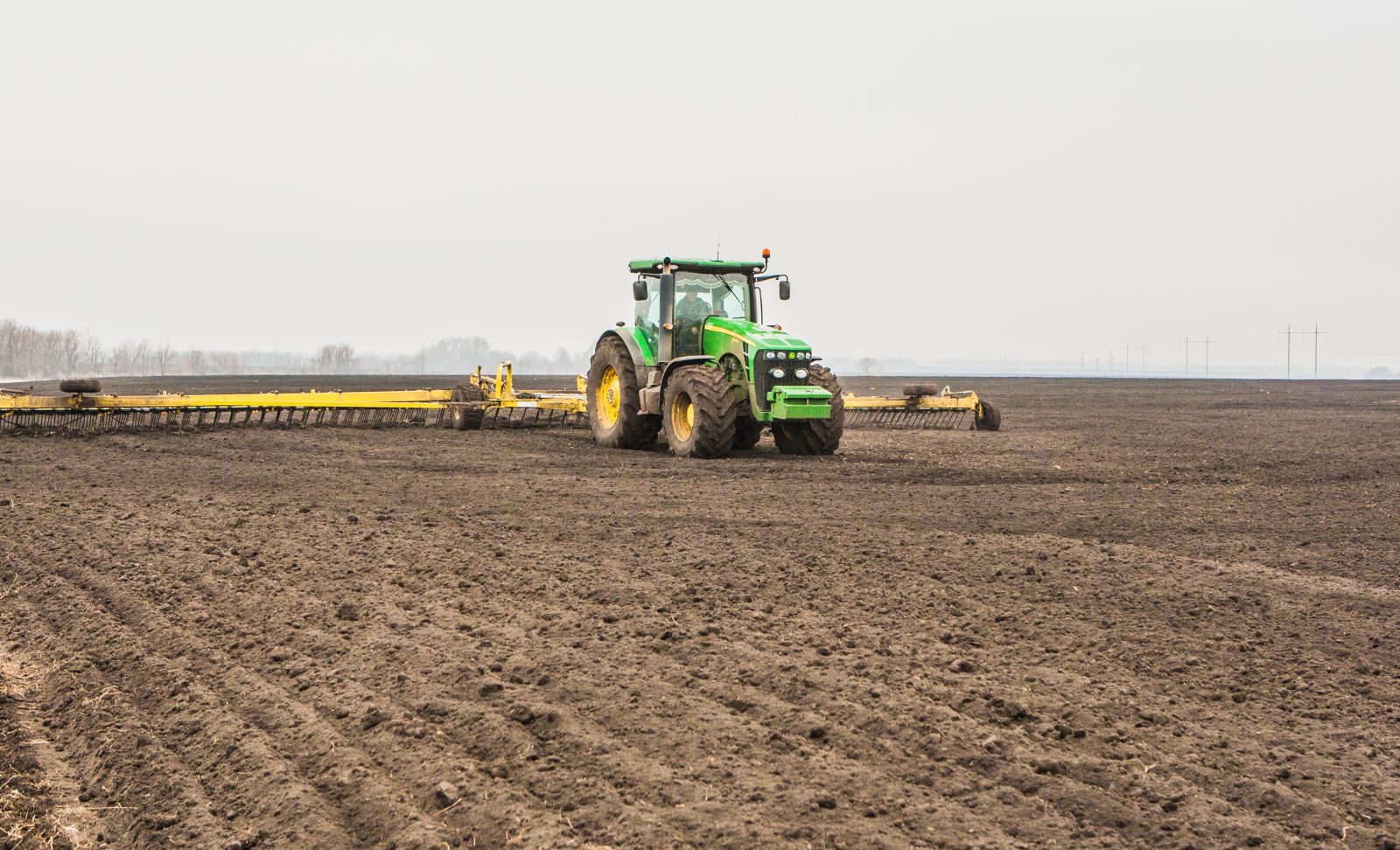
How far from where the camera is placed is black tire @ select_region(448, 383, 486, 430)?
1889 cm

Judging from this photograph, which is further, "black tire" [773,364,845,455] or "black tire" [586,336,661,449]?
"black tire" [586,336,661,449]

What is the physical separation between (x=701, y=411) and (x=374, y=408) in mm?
7144

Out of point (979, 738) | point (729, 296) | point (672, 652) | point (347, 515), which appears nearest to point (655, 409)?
point (729, 296)

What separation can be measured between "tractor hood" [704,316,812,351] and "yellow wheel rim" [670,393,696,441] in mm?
941

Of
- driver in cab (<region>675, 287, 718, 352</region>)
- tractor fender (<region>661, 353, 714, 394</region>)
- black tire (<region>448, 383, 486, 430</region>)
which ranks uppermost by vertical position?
driver in cab (<region>675, 287, 718, 352</region>)

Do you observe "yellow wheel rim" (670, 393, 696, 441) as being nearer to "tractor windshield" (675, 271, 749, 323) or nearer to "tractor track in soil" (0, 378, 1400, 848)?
"tractor windshield" (675, 271, 749, 323)

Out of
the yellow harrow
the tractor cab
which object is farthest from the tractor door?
the yellow harrow

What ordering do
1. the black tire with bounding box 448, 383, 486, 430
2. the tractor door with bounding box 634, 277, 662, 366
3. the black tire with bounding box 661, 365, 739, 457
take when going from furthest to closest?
1. the black tire with bounding box 448, 383, 486, 430
2. the tractor door with bounding box 634, 277, 662, 366
3. the black tire with bounding box 661, 365, 739, 457

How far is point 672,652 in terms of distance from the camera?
5.64m

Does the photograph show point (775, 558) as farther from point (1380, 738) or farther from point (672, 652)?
point (1380, 738)

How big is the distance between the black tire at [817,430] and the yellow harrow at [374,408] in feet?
10.3

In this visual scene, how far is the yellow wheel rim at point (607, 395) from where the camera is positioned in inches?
651

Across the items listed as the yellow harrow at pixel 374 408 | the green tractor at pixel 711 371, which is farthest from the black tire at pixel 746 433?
the yellow harrow at pixel 374 408

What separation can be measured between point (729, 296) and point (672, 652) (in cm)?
1007
